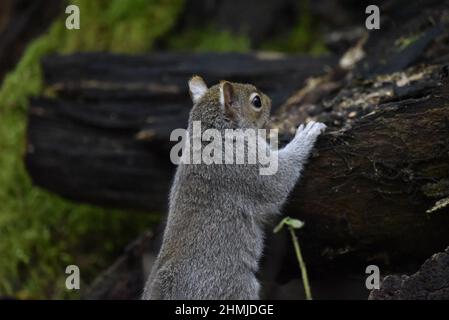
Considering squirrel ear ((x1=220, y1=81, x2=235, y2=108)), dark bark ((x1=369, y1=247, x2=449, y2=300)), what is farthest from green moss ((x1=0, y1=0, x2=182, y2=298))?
dark bark ((x1=369, y1=247, x2=449, y2=300))

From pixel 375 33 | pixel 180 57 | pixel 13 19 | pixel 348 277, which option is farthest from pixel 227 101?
pixel 13 19

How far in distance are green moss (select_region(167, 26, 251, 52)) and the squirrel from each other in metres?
4.64

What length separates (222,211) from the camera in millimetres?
5328

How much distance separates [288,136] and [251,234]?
120 cm

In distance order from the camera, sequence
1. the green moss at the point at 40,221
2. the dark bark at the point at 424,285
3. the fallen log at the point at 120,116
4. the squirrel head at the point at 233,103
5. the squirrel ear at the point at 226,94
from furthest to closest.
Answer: the green moss at the point at 40,221
the fallen log at the point at 120,116
the squirrel head at the point at 233,103
the squirrel ear at the point at 226,94
the dark bark at the point at 424,285

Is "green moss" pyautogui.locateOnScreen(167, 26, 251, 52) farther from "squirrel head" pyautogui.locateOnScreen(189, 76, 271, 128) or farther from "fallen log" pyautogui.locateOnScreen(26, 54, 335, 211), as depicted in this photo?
"squirrel head" pyautogui.locateOnScreen(189, 76, 271, 128)

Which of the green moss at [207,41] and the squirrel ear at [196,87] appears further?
the green moss at [207,41]

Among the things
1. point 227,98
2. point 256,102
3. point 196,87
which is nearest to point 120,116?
point 196,87

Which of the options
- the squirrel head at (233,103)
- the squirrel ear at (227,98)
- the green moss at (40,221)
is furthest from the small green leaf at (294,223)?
the green moss at (40,221)

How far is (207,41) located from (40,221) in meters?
3.68

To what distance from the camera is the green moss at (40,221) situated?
8.76 m

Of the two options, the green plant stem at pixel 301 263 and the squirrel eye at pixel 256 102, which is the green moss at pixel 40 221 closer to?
the green plant stem at pixel 301 263

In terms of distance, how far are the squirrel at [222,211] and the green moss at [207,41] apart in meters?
4.64

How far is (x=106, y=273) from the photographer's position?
723 centimetres
